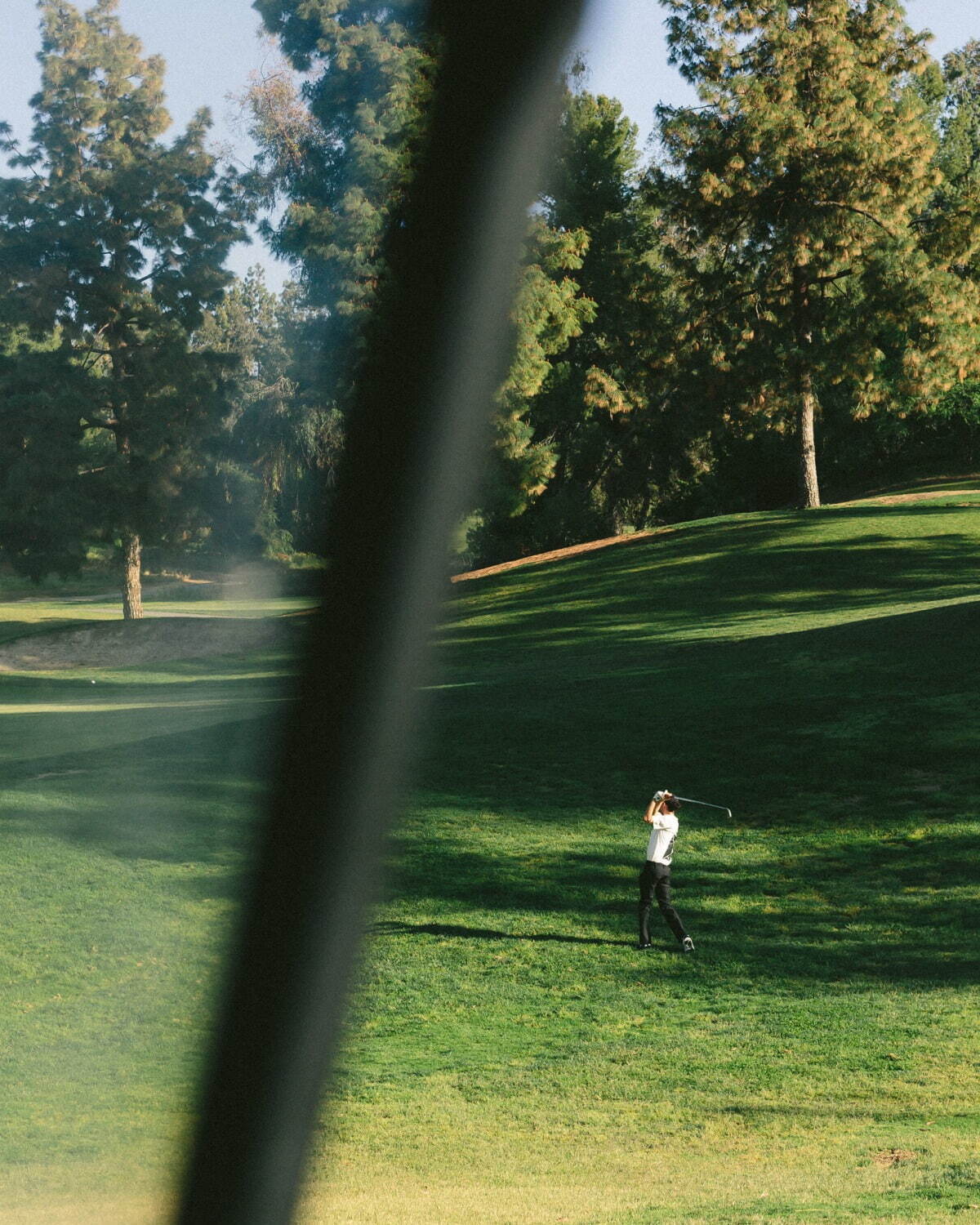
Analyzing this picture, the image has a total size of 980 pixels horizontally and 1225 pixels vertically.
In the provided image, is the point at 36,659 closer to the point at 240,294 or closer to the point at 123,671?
the point at 123,671

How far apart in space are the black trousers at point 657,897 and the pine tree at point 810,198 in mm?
34453

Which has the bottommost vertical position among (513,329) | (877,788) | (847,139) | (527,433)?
(877,788)

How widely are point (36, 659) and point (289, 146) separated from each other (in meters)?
19.7

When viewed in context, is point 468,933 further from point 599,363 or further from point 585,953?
point 599,363

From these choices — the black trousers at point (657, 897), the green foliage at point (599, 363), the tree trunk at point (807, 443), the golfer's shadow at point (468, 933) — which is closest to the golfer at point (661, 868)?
the black trousers at point (657, 897)

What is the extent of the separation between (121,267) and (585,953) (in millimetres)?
43605

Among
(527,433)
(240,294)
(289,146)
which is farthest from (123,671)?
(240,294)

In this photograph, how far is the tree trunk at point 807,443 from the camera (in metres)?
44.8

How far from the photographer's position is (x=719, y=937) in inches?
505

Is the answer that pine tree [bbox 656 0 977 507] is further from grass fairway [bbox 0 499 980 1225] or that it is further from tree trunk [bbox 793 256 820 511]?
grass fairway [bbox 0 499 980 1225]

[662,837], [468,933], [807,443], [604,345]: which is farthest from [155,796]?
[604,345]

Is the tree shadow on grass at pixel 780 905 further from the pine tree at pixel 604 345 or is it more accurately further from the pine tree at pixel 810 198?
the pine tree at pixel 604 345

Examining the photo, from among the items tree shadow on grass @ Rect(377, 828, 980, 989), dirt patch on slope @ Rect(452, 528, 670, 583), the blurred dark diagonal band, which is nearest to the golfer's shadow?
tree shadow on grass @ Rect(377, 828, 980, 989)

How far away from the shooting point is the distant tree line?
143 feet
